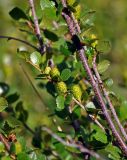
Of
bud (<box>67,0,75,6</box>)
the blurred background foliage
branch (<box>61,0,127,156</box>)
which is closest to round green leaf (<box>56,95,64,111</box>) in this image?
branch (<box>61,0,127,156</box>)

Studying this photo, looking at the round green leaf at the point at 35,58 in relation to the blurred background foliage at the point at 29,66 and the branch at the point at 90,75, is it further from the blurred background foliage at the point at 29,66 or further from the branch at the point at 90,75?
Answer: the blurred background foliage at the point at 29,66

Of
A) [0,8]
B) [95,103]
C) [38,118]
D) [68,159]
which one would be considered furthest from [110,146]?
[0,8]

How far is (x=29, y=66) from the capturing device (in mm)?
2459

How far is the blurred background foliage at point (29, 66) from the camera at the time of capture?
90.7 inches

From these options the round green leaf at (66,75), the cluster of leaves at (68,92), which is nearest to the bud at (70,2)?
the cluster of leaves at (68,92)

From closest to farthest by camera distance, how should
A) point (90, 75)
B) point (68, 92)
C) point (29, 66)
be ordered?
1. point (90, 75)
2. point (68, 92)
3. point (29, 66)

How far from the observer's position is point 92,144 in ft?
4.12

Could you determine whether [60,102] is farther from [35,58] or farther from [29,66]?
[29,66]

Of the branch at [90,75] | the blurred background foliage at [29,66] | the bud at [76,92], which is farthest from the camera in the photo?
the blurred background foliage at [29,66]

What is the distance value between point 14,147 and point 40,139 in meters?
0.41

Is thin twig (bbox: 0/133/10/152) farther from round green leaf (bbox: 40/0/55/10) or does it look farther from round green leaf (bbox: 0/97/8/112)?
round green leaf (bbox: 40/0/55/10)

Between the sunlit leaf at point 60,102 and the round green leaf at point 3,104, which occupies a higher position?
the round green leaf at point 3,104

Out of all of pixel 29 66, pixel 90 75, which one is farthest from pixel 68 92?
pixel 29 66

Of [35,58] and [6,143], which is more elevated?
[35,58]
